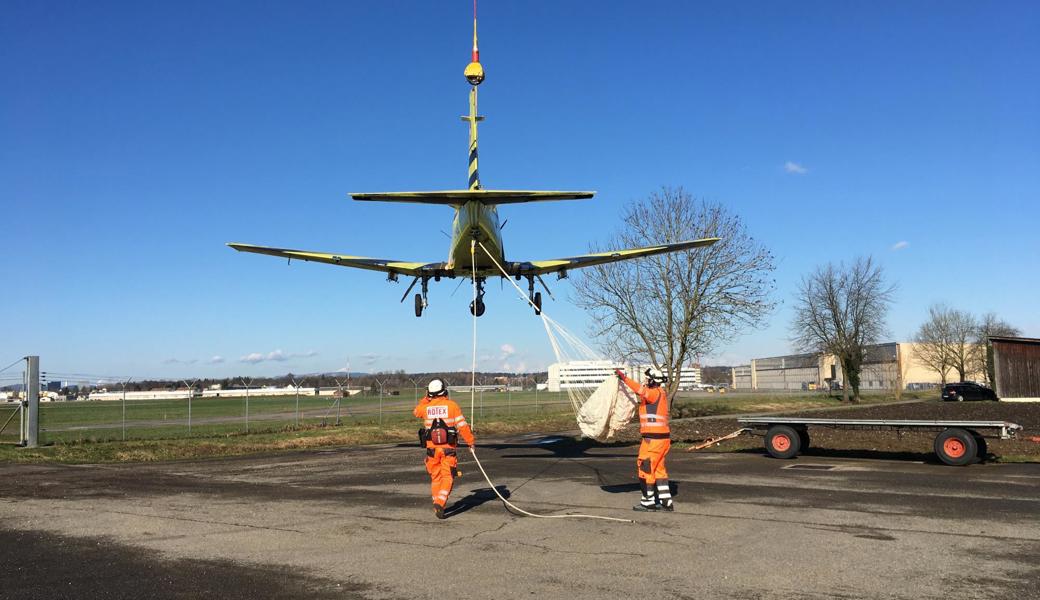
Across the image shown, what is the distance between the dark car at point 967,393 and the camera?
48375mm

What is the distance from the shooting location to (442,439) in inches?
393

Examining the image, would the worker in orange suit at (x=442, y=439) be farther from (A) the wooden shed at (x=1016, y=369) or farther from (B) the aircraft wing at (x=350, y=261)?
(A) the wooden shed at (x=1016, y=369)

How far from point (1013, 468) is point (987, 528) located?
7692mm

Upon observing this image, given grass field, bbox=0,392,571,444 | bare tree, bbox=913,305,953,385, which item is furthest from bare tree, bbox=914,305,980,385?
grass field, bbox=0,392,571,444

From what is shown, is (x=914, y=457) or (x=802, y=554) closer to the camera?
(x=802, y=554)

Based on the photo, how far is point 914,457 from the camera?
55.3ft

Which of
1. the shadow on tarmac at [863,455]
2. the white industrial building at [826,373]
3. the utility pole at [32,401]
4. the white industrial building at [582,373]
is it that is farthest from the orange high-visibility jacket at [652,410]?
the white industrial building at [826,373]

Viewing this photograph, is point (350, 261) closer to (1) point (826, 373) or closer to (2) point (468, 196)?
(2) point (468, 196)

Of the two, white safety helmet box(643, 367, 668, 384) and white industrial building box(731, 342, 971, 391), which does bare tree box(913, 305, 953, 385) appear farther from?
white safety helmet box(643, 367, 668, 384)

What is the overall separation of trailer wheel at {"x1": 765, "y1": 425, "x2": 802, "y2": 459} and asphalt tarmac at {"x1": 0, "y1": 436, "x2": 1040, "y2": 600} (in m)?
2.07

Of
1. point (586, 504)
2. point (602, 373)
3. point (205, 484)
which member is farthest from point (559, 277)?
point (205, 484)

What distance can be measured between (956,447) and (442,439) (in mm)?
12396

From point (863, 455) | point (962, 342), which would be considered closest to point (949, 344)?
point (962, 342)

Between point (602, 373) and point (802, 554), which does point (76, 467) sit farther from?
point (802, 554)
